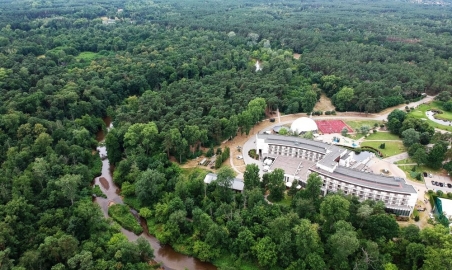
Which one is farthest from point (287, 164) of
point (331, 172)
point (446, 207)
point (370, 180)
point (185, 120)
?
point (446, 207)

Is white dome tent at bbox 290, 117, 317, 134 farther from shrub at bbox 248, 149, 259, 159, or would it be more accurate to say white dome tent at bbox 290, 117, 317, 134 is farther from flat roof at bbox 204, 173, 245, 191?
flat roof at bbox 204, 173, 245, 191

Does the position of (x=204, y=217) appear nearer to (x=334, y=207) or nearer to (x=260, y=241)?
(x=260, y=241)

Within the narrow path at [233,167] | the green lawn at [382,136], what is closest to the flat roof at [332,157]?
the narrow path at [233,167]

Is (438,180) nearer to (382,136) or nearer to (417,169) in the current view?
(417,169)

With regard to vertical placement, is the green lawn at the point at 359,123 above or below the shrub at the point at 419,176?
below

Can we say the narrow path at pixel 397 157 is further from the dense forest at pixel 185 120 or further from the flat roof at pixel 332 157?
the dense forest at pixel 185 120
